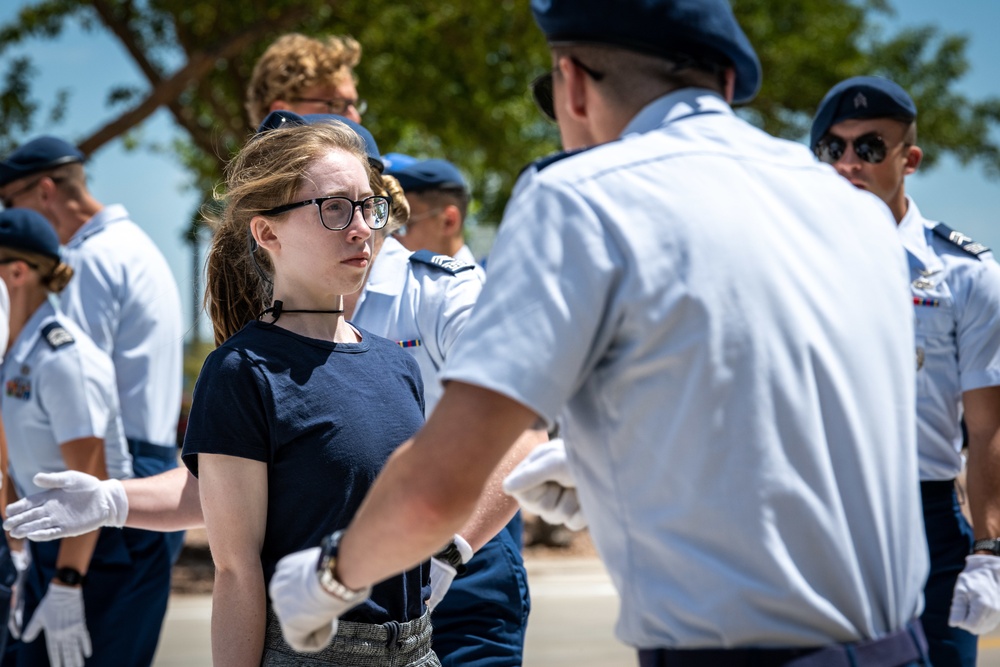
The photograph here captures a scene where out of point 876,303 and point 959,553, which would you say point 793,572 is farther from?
point 959,553

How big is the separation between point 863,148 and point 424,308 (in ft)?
5.28

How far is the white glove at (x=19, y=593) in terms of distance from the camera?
4385mm

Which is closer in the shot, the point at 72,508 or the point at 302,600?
the point at 302,600

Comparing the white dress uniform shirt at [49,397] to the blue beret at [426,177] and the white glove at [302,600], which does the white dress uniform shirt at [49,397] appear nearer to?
the blue beret at [426,177]

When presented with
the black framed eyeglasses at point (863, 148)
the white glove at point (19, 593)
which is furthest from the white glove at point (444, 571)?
the white glove at point (19, 593)

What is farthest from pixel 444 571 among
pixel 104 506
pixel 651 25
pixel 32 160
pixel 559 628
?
pixel 559 628

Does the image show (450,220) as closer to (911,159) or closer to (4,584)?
(911,159)

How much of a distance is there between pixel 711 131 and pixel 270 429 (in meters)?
1.05

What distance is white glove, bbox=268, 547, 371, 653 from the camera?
1.75 metres

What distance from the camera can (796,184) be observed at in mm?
Result: 1704

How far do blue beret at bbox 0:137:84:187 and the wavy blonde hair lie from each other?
4.39 ft

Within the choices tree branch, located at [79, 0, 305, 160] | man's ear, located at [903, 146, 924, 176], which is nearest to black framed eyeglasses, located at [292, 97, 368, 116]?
man's ear, located at [903, 146, 924, 176]

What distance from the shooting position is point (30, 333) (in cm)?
455

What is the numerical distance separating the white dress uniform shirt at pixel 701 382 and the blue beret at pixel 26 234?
3558 mm
